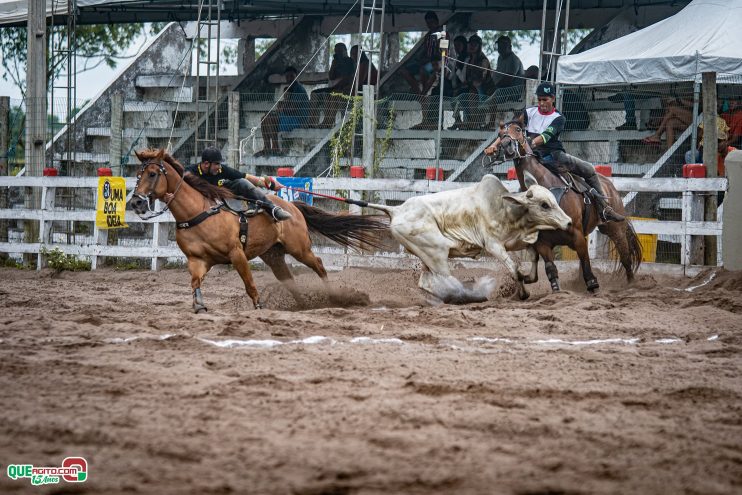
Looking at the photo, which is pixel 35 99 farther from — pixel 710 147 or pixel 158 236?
pixel 710 147

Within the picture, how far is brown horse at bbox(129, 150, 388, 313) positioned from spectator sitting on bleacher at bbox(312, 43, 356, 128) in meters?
7.49

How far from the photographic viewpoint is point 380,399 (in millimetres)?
5438

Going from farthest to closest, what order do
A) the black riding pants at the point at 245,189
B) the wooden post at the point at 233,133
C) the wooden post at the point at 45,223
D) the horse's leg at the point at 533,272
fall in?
the wooden post at the point at 45,223, the wooden post at the point at 233,133, the horse's leg at the point at 533,272, the black riding pants at the point at 245,189

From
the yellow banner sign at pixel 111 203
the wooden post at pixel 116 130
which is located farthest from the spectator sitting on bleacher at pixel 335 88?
the yellow banner sign at pixel 111 203

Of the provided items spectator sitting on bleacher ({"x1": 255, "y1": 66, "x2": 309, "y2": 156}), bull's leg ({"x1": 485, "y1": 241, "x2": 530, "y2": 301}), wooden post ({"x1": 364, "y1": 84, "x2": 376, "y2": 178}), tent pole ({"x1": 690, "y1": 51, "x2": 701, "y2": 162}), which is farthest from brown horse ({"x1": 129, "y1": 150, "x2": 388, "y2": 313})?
spectator sitting on bleacher ({"x1": 255, "y1": 66, "x2": 309, "y2": 156})

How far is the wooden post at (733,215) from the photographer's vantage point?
1173 centimetres

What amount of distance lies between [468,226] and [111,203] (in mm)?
7362

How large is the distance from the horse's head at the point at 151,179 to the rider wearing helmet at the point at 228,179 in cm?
67

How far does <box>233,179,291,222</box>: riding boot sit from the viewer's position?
412 inches

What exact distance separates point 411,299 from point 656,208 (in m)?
5.70

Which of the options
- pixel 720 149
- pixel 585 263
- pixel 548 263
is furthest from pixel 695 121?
pixel 548 263

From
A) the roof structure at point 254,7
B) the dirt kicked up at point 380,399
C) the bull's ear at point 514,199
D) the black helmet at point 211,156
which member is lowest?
the dirt kicked up at point 380,399

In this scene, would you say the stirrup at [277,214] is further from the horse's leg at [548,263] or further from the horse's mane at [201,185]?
the horse's leg at [548,263]

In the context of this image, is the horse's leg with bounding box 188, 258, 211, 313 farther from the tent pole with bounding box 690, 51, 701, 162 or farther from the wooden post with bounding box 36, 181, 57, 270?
the tent pole with bounding box 690, 51, 701, 162
